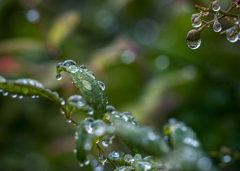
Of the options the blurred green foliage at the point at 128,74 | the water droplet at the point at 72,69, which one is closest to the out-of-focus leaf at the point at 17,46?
the blurred green foliage at the point at 128,74

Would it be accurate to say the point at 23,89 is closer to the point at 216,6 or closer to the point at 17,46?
the point at 216,6

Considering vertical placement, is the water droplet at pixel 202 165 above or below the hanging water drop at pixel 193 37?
below

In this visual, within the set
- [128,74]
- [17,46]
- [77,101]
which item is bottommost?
[77,101]

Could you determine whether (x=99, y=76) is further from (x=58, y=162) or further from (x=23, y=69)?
(x=58, y=162)

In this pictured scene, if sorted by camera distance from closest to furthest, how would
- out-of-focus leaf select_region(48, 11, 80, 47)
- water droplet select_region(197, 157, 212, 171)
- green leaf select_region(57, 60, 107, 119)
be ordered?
1. water droplet select_region(197, 157, 212, 171)
2. green leaf select_region(57, 60, 107, 119)
3. out-of-focus leaf select_region(48, 11, 80, 47)

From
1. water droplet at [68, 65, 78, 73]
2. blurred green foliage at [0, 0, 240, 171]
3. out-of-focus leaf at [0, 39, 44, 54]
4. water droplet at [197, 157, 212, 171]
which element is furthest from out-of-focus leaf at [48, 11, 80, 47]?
water droplet at [197, 157, 212, 171]

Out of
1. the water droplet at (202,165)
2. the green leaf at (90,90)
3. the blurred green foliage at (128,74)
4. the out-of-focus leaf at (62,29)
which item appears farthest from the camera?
the out-of-focus leaf at (62,29)

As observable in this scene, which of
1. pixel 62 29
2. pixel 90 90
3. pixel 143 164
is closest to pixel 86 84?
pixel 90 90

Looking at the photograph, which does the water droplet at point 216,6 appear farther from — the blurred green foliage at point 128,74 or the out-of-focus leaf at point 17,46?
the out-of-focus leaf at point 17,46

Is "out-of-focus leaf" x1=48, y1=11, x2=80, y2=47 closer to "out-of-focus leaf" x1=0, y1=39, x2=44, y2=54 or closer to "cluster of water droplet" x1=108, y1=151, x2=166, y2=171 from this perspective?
"out-of-focus leaf" x1=0, y1=39, x2=44, y2=54
